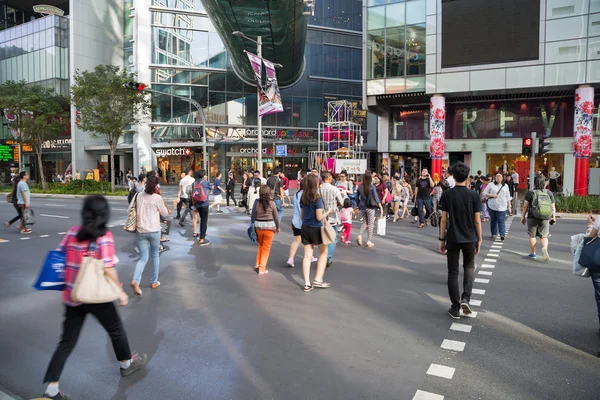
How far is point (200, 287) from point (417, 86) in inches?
1062

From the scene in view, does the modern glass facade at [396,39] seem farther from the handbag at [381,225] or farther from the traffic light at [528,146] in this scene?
the handbag at [381,225]

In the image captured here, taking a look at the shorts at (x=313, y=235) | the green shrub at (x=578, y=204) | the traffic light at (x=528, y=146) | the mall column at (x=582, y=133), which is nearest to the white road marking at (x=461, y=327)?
the shorts at (x=313, y=235)

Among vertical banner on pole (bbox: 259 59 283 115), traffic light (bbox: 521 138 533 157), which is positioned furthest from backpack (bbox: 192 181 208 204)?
traffic light (bbox: 521 138 533 157)

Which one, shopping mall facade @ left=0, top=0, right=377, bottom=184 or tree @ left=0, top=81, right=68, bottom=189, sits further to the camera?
Answer: shopping mall facade @ left=0, top=0, right=377, bottom=184

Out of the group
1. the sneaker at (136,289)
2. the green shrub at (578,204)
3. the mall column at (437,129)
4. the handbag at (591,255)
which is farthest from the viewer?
the mall column at (437,129)

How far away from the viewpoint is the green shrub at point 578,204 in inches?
691

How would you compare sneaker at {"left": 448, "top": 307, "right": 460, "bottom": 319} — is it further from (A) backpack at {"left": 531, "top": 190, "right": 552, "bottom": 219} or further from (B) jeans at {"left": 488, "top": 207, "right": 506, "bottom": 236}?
(B) jeans at {"left": 488, "top": 207, "right": 506, "bottom": 236}

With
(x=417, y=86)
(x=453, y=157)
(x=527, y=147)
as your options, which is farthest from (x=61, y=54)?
(x=527, y=147)

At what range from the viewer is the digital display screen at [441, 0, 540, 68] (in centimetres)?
2652

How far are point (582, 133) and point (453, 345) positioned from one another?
93.2ft

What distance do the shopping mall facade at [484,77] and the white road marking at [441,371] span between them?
90.7 ft

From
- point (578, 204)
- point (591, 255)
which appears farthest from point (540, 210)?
point (578, 204)

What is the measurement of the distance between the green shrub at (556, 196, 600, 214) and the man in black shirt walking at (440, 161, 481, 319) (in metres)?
15.1

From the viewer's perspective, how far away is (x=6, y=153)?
5041 cm
